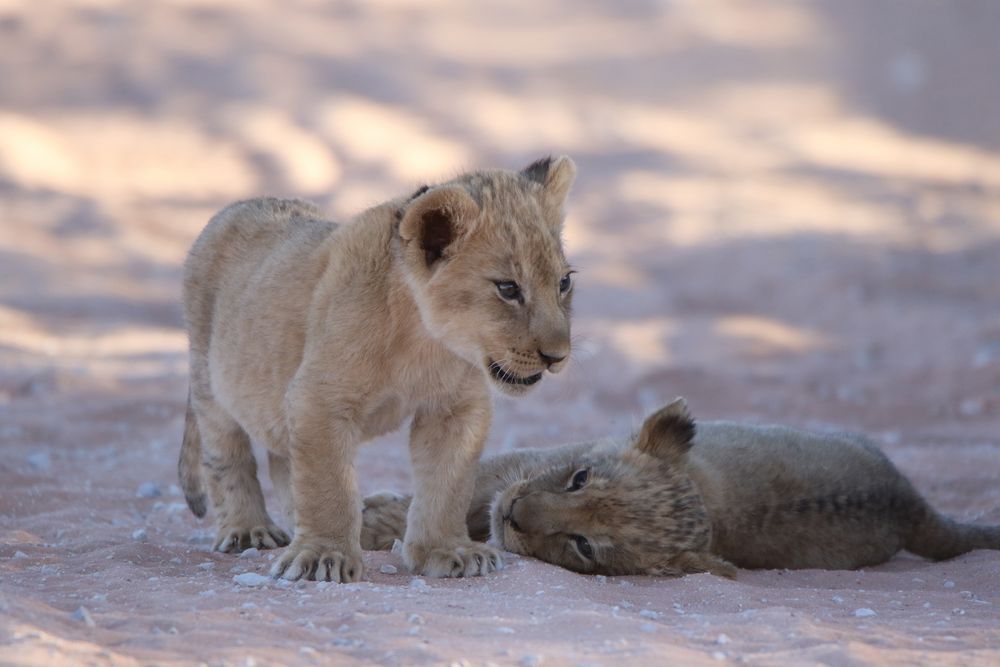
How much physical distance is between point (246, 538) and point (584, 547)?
4.96 feet

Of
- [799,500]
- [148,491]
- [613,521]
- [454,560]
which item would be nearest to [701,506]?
→ [613,521]

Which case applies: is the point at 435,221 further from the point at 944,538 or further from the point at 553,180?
the point at 944,538

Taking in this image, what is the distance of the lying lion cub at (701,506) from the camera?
5.45 m

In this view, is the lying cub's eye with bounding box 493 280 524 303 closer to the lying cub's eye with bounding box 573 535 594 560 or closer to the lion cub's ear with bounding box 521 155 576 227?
the lion cub's ear with bounding box 521 155 576 227

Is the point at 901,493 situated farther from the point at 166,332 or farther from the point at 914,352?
the point at 166,332

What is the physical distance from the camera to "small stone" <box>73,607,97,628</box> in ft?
12.5

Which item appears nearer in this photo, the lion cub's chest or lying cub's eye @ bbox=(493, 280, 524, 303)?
lying cub's eye @ bbox=(493, 280, 524, 303)

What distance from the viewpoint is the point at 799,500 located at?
6.05 meters

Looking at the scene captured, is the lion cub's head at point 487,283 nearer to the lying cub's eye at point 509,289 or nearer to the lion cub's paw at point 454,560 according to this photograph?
the lying cub's eye at point 509,289

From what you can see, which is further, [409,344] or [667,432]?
[667,432]

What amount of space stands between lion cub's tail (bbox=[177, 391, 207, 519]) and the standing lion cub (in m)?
0.73

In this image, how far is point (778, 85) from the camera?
21.3 metres

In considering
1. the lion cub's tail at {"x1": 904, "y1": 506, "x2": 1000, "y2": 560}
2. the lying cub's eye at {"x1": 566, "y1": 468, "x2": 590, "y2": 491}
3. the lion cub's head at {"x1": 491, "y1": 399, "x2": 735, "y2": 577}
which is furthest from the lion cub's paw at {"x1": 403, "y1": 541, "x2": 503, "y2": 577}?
the lion cub's tail at {"x1": 904, "y1": 506, "x2": 1000, "y2": 560}

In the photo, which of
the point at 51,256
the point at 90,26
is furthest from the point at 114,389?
the point at 90,26
